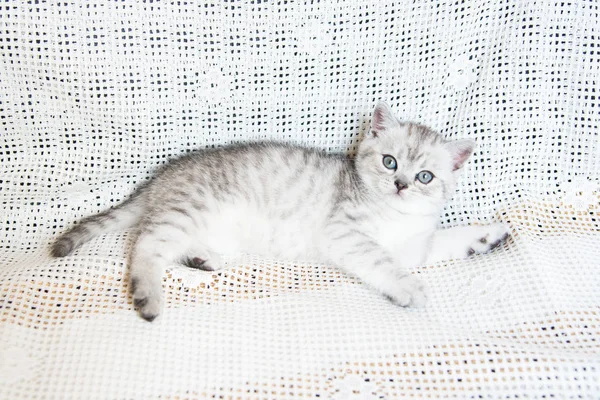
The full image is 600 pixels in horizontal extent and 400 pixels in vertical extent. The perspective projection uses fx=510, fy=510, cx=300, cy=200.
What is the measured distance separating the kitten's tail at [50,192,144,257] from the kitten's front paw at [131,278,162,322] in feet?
0.85

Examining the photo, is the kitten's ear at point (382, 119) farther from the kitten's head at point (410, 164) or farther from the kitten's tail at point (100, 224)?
the kitten's tail at point (100, 224)

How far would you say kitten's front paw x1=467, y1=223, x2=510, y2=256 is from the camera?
58.6 inches

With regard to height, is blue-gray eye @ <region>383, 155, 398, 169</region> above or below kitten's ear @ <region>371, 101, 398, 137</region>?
below

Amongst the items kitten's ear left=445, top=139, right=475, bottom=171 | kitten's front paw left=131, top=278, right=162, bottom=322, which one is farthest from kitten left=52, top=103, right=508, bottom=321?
kitten's front paw left=131, top=278, right=162, bottom=322

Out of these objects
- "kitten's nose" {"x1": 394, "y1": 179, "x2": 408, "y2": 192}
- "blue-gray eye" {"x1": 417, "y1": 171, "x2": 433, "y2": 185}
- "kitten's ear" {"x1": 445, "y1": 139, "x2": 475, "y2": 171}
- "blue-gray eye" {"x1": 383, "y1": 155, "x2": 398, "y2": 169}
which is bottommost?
"kitten's nose" {"x1": 394, "y1": 179, "x2": 408, "y2": 192}

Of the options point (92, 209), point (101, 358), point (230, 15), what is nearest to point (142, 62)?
point (230, 15)

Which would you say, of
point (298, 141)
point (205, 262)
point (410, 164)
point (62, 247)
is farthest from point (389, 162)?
point (62, 247)

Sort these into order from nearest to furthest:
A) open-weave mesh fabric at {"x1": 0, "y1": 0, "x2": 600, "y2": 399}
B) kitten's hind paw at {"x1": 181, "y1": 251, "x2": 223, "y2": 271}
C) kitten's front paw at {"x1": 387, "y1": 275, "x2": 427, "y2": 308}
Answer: open-weave mesh fabric at {"x1": 0, "y1": 0, "x2": 600, "y2": 399} < kitten's front paw at {"x1": 387, "y1": 275, "x2": 427, "y2": 308} < kitten's hind paw at {"x1": 181, "y1": 251, "x2": 223, "y2": 271}

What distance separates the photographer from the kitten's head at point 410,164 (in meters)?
1.45

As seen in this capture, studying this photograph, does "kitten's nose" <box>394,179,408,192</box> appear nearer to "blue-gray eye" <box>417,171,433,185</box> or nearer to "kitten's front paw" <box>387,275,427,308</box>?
"blue-gray eye" <box>417,171,433,185</box>

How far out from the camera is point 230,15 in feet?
4.83

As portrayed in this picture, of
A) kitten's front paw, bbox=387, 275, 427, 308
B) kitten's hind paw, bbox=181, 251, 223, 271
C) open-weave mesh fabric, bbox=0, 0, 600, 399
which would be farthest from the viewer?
kitten's hind paw, bbox=181, 251, 223, 271

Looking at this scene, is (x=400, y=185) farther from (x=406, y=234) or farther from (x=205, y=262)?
(x=205, y=262)

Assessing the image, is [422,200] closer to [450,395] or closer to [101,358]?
[450,395]
